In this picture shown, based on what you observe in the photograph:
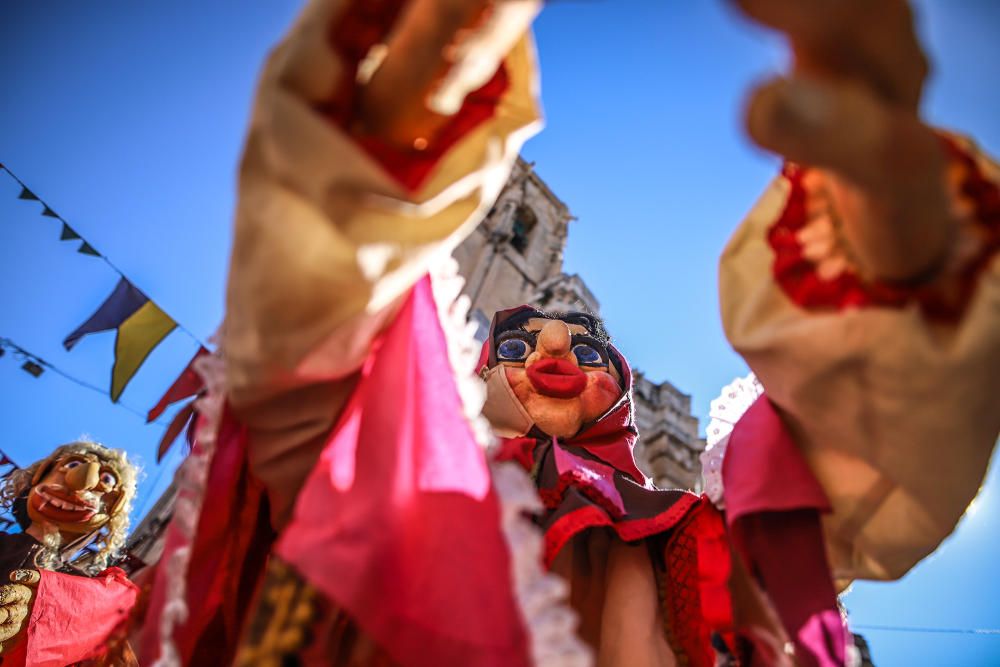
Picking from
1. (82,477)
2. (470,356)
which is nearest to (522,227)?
(82,477)

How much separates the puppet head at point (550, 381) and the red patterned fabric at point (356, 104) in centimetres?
97

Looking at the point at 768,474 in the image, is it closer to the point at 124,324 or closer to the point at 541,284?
the point at 124,324

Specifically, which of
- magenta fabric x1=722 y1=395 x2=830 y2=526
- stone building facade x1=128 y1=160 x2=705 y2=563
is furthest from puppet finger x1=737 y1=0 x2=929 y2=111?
stone building facade x1=128 y1=160 x2=705 y2=563

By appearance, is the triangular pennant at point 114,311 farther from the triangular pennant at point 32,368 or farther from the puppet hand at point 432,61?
the puppet hand at point 432,61

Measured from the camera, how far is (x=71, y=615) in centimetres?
211

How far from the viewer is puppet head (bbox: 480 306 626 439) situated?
166cm

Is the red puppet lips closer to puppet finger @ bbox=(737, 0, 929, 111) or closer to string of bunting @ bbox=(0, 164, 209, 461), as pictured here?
puppet finger @ bbox=(737, 0, 929, 111)

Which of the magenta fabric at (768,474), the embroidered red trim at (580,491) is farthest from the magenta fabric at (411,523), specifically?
the embroidered red trim at (580,491)

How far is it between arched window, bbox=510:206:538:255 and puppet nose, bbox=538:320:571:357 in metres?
11.6

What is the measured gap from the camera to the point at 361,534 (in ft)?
2.47

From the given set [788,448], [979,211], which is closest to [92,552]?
[788,448]

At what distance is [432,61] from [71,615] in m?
2.37

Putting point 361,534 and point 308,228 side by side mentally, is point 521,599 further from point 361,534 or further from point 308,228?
point 308,228

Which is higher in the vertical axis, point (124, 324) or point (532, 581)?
point (124, 324)
